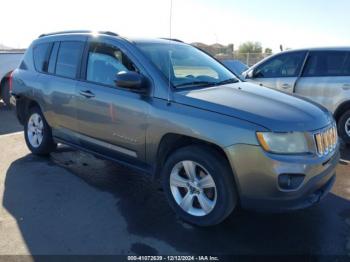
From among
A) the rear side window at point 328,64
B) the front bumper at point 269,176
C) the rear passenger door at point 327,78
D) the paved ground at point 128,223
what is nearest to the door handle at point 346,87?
the rear passenger door at point 327,78

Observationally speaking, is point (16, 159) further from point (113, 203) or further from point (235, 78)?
point (235, 78)

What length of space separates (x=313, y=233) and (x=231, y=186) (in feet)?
3.16

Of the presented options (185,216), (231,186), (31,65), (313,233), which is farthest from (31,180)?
(313,233)

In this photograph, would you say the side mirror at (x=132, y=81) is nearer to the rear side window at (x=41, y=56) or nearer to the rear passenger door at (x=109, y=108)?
the rear passenger door at (x=109, y=108)

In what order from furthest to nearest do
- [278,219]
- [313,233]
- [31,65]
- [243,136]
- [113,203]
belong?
[31,65] < [113,203] < [278,219] < [313,233] < [243,136]

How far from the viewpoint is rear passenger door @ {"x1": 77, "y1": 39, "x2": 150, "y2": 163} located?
4.11 m

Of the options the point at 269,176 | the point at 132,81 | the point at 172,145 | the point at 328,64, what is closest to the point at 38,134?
the point at 132,81

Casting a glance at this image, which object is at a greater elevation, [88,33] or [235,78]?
[88,33]

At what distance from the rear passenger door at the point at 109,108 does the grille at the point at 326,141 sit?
1.69m

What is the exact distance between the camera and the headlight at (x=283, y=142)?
3.25m

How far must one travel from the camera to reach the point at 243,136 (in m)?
3.29

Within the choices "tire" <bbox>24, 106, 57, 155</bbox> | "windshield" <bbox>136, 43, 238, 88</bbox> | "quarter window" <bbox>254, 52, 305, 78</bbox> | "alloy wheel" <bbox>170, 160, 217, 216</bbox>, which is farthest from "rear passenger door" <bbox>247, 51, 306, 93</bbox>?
"tire" <bbox>24, 106, 57, 155</bbox>

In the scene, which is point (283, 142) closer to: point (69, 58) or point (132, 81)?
point (132, 81)

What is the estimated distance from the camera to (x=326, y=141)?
142 inches
